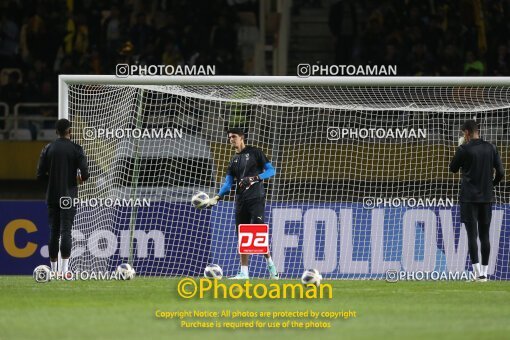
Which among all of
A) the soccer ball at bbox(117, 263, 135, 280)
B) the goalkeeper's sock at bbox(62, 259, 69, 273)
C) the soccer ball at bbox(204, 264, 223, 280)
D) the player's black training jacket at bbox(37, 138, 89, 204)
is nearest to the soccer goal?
the soccer ball at bbox(117, 263, 135, 280)

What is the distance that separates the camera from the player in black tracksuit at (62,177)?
1705 centimetres

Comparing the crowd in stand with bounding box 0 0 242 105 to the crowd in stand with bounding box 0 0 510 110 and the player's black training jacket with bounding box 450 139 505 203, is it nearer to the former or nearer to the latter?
the crowd in stand with bounding box 0 0 510 110

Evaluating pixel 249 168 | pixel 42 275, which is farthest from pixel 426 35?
pixel 42 275

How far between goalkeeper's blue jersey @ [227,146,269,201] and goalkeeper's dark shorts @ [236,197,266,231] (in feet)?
0.22

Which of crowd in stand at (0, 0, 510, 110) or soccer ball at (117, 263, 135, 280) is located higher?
crowd in stand at (0, 0, 510, 110)

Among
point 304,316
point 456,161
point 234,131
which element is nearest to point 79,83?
point 234,131

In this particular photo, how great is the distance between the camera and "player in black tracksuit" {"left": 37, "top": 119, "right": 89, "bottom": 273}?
17.0 metres

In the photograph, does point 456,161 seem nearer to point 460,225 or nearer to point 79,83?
point 460,225

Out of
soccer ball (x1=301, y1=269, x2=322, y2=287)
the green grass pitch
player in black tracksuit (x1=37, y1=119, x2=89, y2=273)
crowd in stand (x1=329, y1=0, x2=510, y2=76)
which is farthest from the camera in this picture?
crowd in stand (x1=329, y1=0, x2=510, y2=76)

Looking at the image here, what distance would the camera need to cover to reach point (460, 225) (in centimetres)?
2048

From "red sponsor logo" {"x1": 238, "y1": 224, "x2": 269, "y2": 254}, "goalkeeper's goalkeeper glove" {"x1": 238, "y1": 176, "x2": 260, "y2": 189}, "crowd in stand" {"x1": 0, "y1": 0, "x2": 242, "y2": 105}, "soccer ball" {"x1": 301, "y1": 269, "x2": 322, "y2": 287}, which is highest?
"crowd in stand" {"x1": 0, "y1": 0, "x2": 242, "y2": 105}

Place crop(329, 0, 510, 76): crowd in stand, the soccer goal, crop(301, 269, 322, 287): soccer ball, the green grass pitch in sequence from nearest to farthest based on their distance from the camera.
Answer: the green grass pitch → crop(301, 269, 322, 287): soccer ball → the soccer goal → crop(329, 0, 510, 76): crowd in stand

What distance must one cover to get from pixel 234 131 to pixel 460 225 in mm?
4815

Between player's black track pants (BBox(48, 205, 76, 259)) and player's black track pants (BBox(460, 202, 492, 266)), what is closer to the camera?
player's black track pants (BBox(48, 205, 76, 259))
